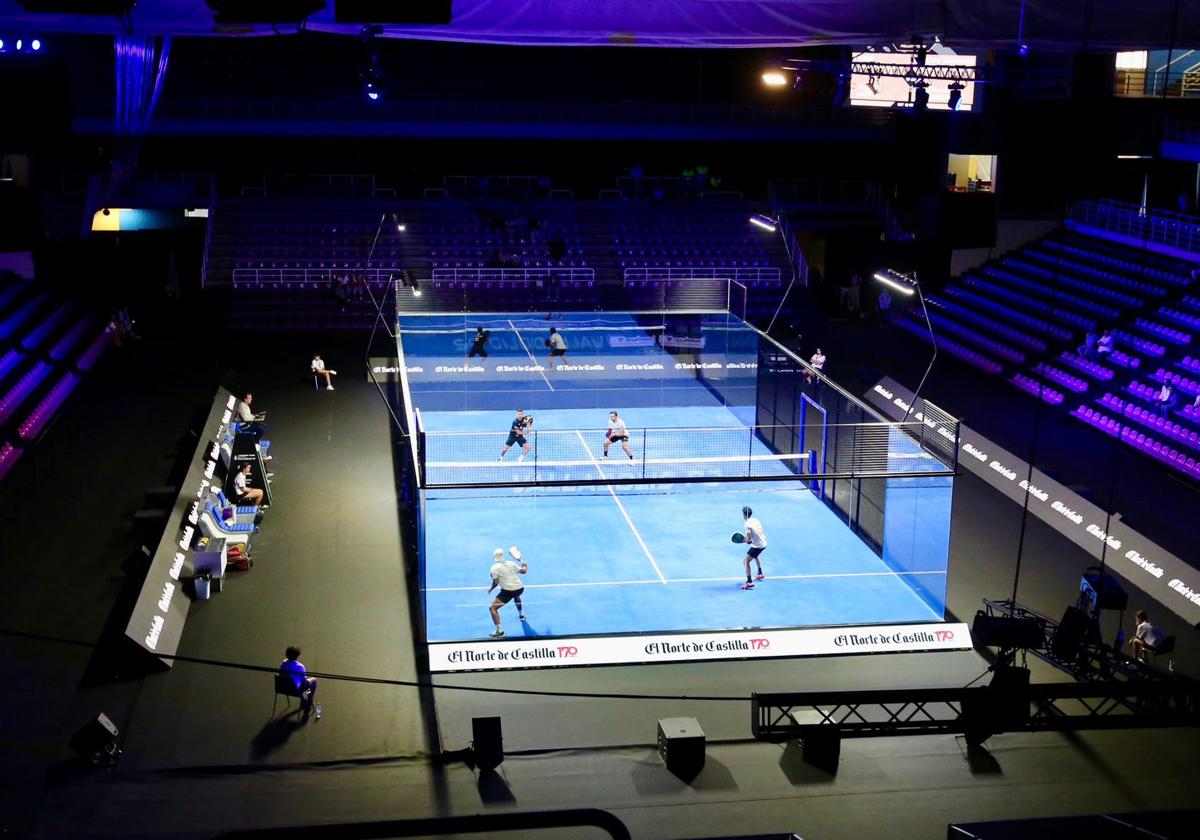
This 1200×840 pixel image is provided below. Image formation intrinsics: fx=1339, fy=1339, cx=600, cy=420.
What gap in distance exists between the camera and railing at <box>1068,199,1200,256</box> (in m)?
31.2

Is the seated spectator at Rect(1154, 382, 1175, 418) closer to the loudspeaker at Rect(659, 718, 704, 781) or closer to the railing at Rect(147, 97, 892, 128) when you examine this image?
the loudspeaker at Rect(659, 718, 704, 781)

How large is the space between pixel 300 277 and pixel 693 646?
2314cm

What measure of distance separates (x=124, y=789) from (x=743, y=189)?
32754mm

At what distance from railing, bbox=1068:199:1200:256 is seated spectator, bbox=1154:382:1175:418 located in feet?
20.0

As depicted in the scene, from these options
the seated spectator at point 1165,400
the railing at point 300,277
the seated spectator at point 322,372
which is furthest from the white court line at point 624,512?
the railing at point 300,277

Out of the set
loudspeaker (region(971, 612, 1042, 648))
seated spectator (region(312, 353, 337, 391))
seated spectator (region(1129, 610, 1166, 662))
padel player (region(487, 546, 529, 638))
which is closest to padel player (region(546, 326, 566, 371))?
seated spectator (region(312, 353, 337, 391))

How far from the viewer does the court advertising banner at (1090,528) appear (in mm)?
18109

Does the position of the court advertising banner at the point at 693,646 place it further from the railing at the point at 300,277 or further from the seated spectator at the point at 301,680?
the railing at the point at 300,277

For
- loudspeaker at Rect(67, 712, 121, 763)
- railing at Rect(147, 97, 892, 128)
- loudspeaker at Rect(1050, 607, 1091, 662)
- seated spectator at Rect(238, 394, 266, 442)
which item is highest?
railing at Rect(147, 97, 892, 128)

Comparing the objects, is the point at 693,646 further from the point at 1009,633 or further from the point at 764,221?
the point at 764,221

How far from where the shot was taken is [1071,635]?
15609 mm

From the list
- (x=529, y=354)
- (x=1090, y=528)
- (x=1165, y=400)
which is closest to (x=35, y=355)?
(x=529, y=354)

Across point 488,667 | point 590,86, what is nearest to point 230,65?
point 590,86

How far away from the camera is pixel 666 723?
13828mm
